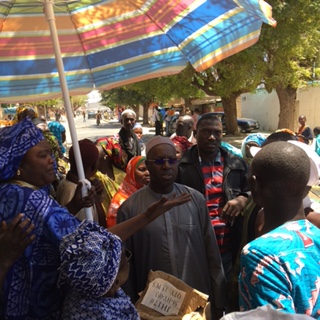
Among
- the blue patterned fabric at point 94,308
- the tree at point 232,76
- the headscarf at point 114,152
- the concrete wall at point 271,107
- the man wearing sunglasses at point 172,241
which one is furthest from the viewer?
the concrete wall at point 271,107

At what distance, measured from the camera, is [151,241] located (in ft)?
8.02

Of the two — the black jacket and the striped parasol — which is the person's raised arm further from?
the striped parasol

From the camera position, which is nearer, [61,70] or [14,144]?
[14,144]

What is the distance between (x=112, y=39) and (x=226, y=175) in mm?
1653

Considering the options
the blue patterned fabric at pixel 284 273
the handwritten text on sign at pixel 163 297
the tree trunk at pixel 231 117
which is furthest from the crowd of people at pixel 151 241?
the tree trunk at pixel 231 117

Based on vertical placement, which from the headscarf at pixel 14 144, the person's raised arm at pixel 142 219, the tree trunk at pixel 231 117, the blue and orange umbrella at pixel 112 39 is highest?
the blue and orange umbrella at pixel 112 39

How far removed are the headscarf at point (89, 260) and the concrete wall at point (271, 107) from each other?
18536mm

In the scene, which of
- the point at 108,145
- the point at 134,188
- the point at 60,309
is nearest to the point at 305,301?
the point at 60,309

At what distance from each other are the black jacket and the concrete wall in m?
16.7

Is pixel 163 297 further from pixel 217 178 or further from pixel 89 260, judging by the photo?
pixel 217 178

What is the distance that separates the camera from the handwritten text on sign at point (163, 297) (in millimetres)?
2082

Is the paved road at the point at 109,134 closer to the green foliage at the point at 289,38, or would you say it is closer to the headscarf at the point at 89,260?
the green foliage at the point at 289,38

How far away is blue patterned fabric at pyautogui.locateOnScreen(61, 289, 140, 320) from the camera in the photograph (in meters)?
1.54

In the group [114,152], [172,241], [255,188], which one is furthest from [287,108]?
[255,188]
